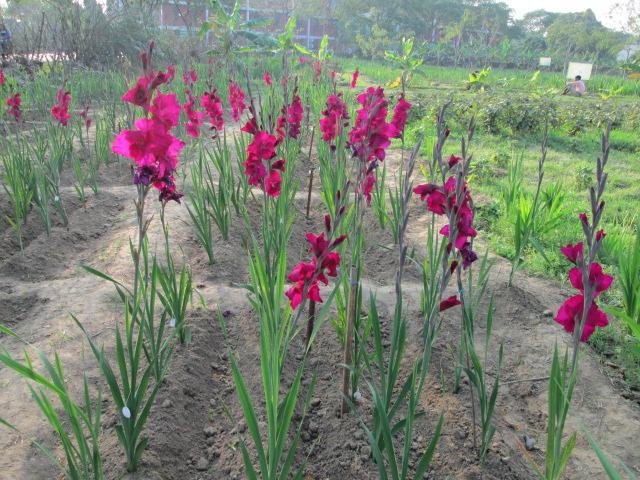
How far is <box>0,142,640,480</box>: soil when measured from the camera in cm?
162

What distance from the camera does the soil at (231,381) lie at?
5.30 ft

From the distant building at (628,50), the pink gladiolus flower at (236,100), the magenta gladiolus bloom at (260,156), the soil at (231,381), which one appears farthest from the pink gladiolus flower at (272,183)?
the distant building at (628,50)

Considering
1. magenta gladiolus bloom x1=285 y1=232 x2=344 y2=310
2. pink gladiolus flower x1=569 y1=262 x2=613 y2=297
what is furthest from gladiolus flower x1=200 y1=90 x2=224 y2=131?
pink gladiolus flower x1=569 y1=262 x2=613 y2=297

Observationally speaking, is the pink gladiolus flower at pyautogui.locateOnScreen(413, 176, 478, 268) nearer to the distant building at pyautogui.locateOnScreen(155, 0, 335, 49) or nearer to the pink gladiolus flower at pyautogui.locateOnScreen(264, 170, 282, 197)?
the pink gladiolus flower at pyautogui.locateOnScreen(264, 170, 282, 197)

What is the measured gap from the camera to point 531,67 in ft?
114

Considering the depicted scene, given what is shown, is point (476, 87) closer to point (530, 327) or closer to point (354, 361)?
point (530, 327)

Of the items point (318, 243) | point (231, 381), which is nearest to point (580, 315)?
point (318, 243)

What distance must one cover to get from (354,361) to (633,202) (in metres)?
3.87

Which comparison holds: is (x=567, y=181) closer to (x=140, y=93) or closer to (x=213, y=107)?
(x=213, y=107)

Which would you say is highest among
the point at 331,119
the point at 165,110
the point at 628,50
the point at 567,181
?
the point at 628,50

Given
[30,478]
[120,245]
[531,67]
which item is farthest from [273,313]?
[531,67]

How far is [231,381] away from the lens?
2047mm

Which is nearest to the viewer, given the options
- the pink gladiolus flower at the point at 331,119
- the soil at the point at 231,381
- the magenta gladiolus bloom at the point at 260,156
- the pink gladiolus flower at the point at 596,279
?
the pink gladiolus flower at the point at 596,279

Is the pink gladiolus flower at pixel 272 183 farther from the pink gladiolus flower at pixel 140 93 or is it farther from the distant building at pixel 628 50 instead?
the distant building at pixel 628 50
